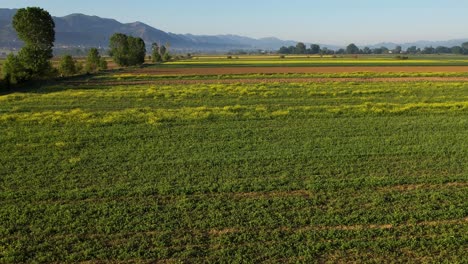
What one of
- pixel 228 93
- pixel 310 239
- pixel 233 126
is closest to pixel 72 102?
pixel 228 93

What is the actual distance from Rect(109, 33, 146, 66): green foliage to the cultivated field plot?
263 ft

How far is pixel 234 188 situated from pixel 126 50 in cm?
A: 9777

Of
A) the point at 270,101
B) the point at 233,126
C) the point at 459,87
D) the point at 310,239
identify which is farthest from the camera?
the point at 459,87

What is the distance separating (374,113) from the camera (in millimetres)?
24406

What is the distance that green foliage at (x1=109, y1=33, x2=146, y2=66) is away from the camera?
10106cm

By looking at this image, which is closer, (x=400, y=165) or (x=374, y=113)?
(x=400, y=165)

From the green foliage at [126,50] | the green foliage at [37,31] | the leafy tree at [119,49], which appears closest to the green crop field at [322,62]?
the green foliage at [126,50]

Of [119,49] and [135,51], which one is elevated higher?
[119,49]

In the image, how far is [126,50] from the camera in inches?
4087

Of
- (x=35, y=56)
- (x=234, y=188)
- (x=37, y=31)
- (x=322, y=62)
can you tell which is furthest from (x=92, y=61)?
(x=234, y=188)

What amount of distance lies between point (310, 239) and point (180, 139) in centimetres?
1044

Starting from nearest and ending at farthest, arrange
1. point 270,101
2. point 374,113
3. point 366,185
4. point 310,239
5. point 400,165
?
point 310,239
point 366,185
point 400,165
point 374,113
point 270,101

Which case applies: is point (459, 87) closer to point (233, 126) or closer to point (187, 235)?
point (233, 126)

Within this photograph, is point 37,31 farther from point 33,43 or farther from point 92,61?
point 92,61
